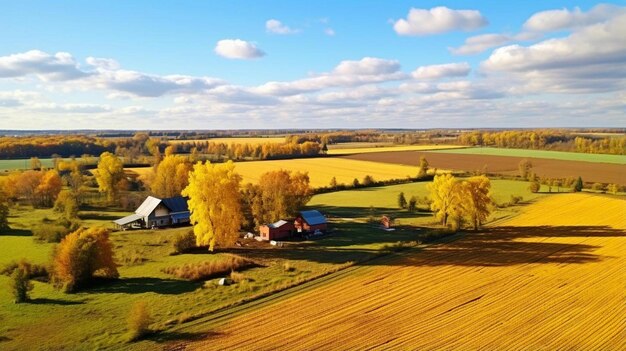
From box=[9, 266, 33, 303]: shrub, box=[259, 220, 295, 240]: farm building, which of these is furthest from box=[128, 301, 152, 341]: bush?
box=[259, 220, 295, 240]: farm building

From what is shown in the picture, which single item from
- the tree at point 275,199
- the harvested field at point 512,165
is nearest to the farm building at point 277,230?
the tree at point 275,199

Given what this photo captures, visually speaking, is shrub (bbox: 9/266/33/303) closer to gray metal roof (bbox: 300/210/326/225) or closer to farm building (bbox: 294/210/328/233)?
farm building (bbox: 294/210/328/233)

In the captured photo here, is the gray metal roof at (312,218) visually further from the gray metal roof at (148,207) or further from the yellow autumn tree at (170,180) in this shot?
the yellow autumn tree at (170,180)

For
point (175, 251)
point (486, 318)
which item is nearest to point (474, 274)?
point (486, 318)

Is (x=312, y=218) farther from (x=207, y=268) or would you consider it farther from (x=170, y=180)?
(x=170, y=180)

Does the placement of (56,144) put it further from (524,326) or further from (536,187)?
(524,326)

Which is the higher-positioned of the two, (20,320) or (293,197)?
(293,197)
